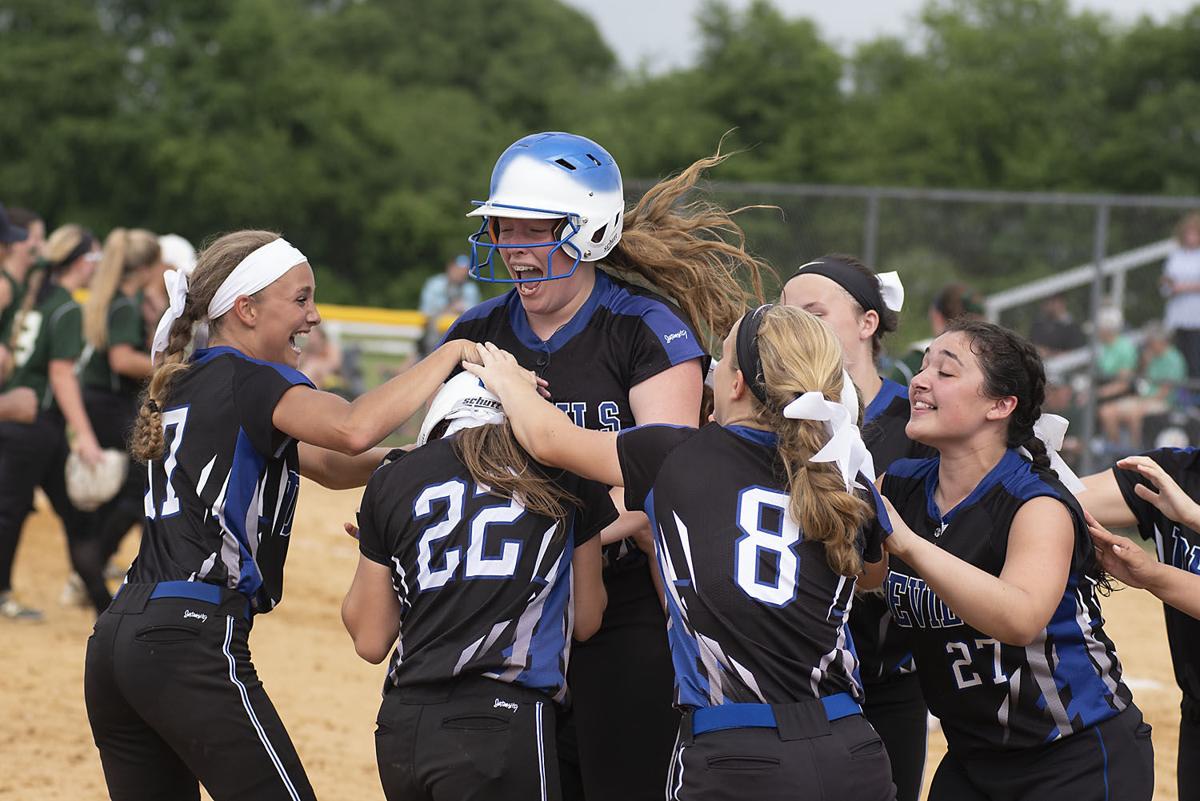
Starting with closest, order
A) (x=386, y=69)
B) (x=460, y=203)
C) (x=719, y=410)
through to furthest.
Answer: (x=719, y=410)
(x=460, y=203)
(x=386, y=69)

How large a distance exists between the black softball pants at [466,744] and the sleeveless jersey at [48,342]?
537 centimetres

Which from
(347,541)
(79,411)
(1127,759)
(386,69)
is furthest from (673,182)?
(386,69)

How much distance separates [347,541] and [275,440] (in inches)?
312

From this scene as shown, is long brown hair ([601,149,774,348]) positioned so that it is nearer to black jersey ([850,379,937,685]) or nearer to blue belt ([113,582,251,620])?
black jersey ([850,379,937,685])

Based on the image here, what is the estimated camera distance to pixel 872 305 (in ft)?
14.0

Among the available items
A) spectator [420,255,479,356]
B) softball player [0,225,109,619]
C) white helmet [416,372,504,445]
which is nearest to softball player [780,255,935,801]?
white helmet [416,372,504,445]

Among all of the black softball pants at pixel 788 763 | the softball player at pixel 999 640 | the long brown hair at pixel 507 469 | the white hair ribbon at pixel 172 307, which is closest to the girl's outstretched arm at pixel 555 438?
the long brown hair at pixel 507 469

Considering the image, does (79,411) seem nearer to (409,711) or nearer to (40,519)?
(40,519)

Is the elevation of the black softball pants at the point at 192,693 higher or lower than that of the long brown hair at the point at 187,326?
lower

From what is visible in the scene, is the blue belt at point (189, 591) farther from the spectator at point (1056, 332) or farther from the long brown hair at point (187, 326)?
the spectator at point (1056, 332)

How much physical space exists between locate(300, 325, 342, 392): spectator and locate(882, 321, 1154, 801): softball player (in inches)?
459

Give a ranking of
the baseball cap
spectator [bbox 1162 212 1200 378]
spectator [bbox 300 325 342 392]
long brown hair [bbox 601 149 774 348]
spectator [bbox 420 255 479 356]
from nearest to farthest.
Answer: long brown hair [bbox 601 149 774 348] → the baseball cap → spectator [bbox 1162 212 1200 378] → spectator [bbox 300 325 342 392] → spectator [bbox 420 255 479 356]

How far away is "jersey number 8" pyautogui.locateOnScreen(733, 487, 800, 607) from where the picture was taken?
297 centimetres

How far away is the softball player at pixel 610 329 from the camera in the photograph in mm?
3701
